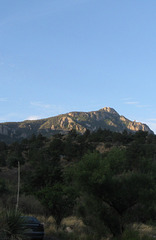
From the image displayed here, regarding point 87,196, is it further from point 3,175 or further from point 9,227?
point 3,175

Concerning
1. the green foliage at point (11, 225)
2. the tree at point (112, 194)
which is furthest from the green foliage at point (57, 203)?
the green foliage at point (11, 225)

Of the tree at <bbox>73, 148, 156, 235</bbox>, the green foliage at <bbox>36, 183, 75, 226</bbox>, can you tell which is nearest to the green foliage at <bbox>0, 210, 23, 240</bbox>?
the tree at <bbox>73, 148, 156, 235</bbox>

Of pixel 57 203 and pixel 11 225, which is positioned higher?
pixel 11 225

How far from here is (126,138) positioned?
83.5 m

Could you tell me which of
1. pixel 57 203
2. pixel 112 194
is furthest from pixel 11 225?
pixel 57 203

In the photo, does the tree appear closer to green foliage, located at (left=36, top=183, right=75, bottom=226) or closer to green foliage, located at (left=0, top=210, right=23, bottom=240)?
green foliage, located at (left=0, top=210, right=23, bottom=240)

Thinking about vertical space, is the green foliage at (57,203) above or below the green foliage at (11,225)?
below

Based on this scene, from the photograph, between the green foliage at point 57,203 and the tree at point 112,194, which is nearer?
the tree at point 112,194

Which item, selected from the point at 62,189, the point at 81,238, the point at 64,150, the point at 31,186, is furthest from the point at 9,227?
the point at 64,150

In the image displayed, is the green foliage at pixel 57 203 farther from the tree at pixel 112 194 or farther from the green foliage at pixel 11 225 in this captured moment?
the green foliage at pixel 11 225

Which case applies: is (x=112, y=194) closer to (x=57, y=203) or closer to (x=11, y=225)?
(x=11, y=225)

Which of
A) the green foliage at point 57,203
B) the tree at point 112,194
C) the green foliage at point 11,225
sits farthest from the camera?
the green foliage at point 57,203

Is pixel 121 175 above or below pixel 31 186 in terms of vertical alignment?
above

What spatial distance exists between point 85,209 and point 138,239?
3.66 m
